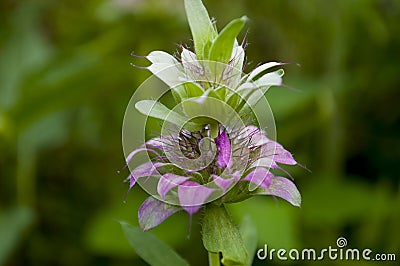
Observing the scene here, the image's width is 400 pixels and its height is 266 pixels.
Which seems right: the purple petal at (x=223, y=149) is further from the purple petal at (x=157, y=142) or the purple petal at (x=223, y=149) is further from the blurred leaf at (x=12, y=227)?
the blurred leaf at (x=12, y=227)

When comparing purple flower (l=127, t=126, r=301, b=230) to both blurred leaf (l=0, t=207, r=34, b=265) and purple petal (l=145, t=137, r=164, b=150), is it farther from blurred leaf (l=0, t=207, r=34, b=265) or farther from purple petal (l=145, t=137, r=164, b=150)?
blurred leaf (l=0, t=207, r=34, b=265)

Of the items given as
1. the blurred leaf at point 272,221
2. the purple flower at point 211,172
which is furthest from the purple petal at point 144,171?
the blurred leaf at point 272,221

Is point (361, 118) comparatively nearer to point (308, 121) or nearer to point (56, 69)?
point (308, 121)

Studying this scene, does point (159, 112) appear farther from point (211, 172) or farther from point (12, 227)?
point (12, 227)

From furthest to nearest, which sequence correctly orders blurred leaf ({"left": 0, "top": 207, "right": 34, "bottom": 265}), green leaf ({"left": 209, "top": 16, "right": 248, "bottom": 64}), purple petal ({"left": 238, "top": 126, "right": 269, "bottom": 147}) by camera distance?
blurred leaf ({"left": 0, "top": 207, "right": 34, "bottom": 265}) < purple petal ({"left": 238, "top": 126, "right": 269, "bottom": 147}) < green leaf ({"left": 209, "top": 16, "right": 248, "bottom": 64})

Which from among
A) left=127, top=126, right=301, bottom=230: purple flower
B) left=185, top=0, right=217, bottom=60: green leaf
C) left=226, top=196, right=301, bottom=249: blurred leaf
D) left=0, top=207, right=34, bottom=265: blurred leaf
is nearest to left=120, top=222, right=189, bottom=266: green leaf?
left=127, top=126, right=301, bottom=230: purple flower

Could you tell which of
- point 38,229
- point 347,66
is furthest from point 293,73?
point 38,229
